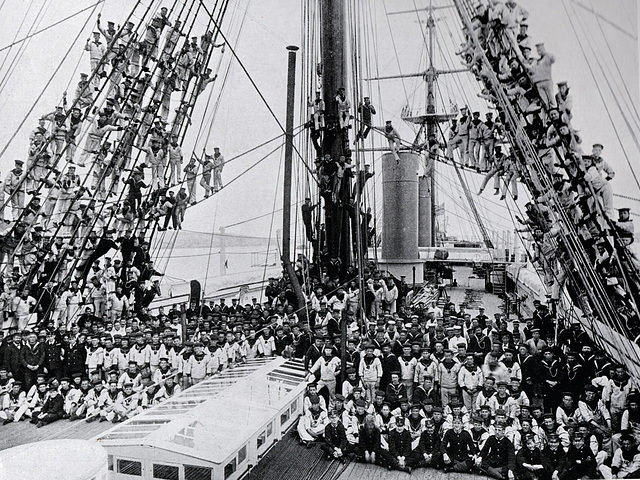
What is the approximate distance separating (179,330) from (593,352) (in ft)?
16.2

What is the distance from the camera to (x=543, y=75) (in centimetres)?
495

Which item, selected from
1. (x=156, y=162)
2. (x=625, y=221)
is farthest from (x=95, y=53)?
(x=625, y=221)

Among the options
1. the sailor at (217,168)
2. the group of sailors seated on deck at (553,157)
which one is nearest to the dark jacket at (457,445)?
the group of sailors seated on deck at (553,157)

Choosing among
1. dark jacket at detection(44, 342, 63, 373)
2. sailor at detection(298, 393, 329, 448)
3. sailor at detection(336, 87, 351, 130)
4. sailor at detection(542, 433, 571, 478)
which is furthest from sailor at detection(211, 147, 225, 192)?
sailor at detection(542, 433, 571, 478)

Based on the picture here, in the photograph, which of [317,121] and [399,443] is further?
[317,121]

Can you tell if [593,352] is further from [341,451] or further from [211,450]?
[211,450]

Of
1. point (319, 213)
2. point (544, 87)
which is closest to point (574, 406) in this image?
point (544, 87)

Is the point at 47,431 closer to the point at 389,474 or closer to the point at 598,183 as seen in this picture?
the point at 389,474

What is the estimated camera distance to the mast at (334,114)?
307 inches

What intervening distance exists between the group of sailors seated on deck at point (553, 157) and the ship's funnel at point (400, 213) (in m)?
5.10

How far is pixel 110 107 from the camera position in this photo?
24.3ft

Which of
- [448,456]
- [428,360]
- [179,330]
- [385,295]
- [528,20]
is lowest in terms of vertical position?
[448,456]

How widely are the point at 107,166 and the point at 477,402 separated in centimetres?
569

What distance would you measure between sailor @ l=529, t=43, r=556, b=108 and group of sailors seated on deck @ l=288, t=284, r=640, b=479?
102 inches
